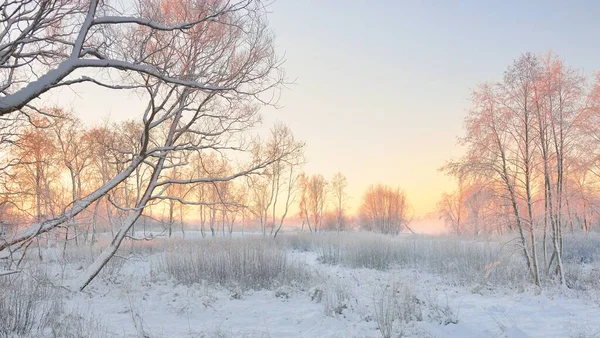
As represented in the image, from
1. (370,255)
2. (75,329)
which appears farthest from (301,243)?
(75,329)

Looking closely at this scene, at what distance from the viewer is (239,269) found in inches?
439

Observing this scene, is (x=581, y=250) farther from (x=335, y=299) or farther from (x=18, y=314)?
(x=18, y=314)

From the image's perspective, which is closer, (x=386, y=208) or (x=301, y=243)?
(x=301, y=243)

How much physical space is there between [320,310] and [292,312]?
55 centimetres

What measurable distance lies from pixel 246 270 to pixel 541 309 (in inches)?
284

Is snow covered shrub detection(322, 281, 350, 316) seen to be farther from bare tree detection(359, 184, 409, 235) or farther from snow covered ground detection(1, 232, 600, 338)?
bare tree detection(359, 184, 409, 235)

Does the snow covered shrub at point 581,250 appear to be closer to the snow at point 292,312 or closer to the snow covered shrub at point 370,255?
the snow covered shrub at point 370,255

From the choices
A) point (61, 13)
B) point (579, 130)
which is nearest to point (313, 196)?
point (579, 130)

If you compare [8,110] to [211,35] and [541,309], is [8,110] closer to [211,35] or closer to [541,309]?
[211,35]

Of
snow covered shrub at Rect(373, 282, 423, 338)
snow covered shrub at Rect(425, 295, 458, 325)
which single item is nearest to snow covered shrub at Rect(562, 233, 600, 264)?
snow covered shrub at Rect(425, 295, 458, 325)

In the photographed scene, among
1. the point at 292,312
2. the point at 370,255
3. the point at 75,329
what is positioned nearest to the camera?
the point at 75,329

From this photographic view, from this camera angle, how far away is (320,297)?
8.52m

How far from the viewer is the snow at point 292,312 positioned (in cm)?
636

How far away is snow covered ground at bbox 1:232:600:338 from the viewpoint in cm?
636
